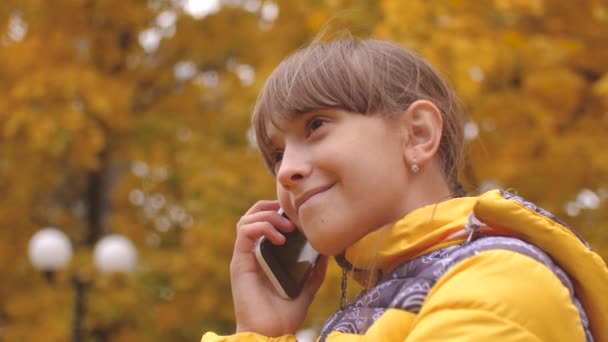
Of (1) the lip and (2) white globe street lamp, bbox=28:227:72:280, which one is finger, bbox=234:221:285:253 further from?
(2) white globe street lamp, bbox=28:227:72:280

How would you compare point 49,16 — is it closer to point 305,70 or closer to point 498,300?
point 305,70

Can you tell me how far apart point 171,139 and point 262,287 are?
620 centimetres

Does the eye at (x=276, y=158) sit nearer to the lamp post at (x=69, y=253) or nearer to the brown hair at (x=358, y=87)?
the brown hair at (x=358, y=87)

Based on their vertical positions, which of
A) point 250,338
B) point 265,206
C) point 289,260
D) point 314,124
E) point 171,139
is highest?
point 171,139

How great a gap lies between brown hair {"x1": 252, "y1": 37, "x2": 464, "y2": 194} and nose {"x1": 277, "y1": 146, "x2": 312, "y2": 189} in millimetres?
70

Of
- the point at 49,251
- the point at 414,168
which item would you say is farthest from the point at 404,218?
the point at 49,251

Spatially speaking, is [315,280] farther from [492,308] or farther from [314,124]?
[492,308]

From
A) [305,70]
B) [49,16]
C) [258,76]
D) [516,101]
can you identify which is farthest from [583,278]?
[49,16]

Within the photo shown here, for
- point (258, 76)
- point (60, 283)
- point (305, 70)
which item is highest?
point (258, 76)

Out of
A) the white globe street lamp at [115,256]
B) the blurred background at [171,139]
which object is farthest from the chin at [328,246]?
the white globe street lamp at [115,256]

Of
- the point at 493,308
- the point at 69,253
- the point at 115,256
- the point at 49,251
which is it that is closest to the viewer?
the point at 493,308

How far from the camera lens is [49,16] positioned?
25.1 feet

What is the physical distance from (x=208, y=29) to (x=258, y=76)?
260cm

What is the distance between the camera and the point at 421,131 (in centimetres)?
168
